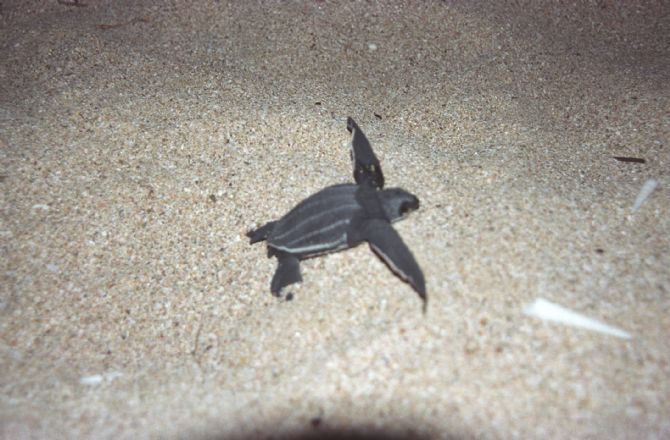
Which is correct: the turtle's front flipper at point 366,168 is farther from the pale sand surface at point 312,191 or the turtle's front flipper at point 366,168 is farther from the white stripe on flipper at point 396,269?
the white stripe on flipper at point 396,269

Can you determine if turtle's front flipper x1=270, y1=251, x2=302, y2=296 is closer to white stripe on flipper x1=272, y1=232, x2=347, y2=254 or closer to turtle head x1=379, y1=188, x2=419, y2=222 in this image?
white stripe on flipper x1=272, y1=232, x2=347, y2=254

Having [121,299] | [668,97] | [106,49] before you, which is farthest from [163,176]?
[668,97]

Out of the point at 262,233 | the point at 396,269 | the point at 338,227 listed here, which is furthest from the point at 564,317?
the point at 262,233

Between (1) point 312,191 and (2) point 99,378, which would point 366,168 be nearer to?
(1) point 312,191

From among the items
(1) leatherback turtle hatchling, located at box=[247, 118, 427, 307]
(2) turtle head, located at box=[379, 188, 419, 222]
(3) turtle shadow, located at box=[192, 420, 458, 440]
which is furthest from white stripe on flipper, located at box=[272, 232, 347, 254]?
(3) turtle shadow, located at box=[192, 420, 458, 440]

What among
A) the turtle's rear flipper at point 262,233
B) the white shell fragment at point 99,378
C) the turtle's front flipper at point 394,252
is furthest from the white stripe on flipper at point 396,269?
the white shell fragment at point 99,378

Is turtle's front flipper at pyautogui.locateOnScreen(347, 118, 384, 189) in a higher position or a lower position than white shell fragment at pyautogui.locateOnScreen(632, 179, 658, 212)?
lower

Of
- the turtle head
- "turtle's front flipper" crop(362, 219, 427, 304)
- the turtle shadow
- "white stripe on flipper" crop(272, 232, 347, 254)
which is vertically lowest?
the turtle shadow
